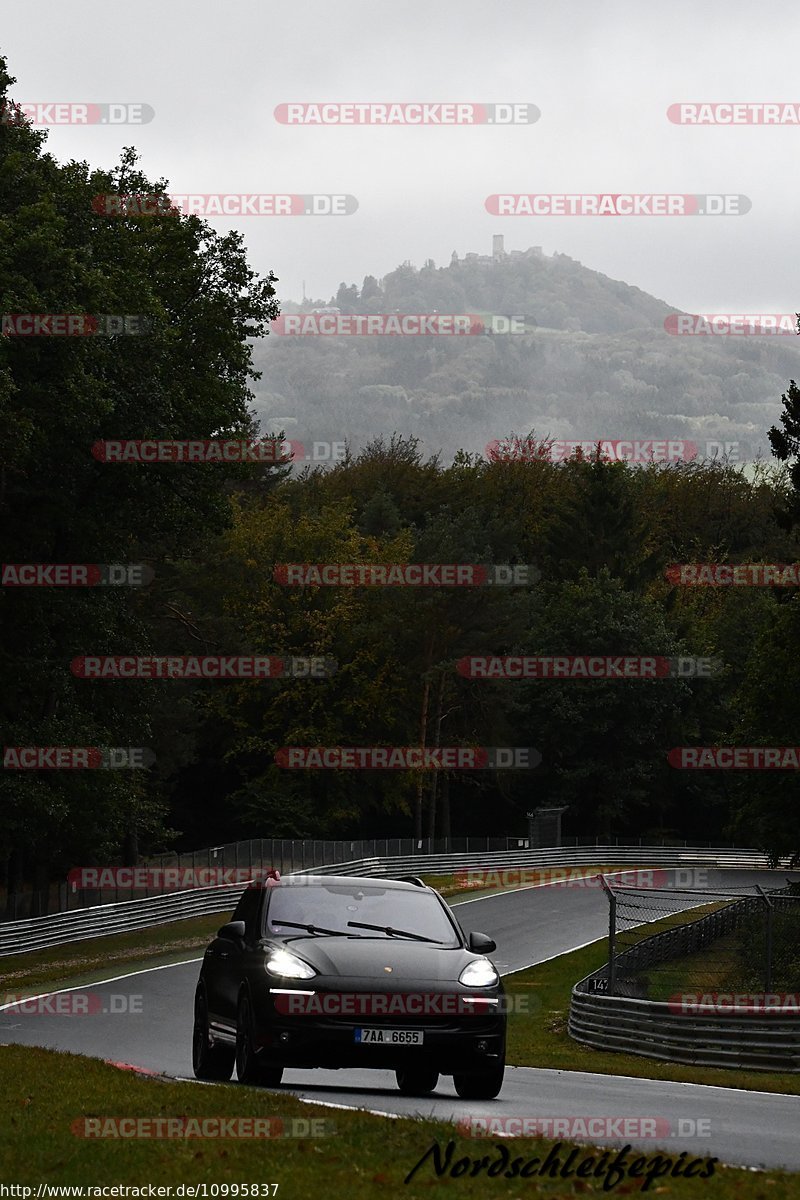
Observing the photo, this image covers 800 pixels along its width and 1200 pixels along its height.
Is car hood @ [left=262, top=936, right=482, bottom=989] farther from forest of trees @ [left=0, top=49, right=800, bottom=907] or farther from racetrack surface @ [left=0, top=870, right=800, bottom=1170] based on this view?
forest of trees @ [left=0, top=49, right=800, bottom=907]

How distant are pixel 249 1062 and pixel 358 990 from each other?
101cm

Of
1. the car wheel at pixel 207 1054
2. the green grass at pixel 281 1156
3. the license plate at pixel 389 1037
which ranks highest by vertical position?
the green grass at pixel 281 1156

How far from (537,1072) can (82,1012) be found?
11251 mm

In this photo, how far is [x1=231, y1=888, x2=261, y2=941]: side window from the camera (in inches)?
526

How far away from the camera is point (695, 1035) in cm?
1975

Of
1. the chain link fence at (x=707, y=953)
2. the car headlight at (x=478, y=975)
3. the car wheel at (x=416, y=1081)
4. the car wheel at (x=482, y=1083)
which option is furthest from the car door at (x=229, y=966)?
the chain link fence at (x=707, y=953)

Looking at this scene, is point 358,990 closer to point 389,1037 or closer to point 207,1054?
point 389,1037

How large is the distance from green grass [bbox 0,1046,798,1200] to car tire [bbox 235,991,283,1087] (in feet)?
2.96

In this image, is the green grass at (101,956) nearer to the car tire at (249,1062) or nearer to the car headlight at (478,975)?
the car tire at (249,1062)

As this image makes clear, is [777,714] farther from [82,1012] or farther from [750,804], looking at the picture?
[82,1012]

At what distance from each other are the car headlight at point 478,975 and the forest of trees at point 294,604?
19.0 m

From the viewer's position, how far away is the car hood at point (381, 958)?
12.3 meters

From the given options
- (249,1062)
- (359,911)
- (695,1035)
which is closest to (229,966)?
(249,1062)

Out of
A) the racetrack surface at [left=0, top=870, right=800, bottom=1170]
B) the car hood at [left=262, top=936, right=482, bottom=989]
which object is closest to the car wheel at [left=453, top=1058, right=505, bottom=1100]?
the racetrack surface at [left=0, top=870, right=800, bottom=1170]
